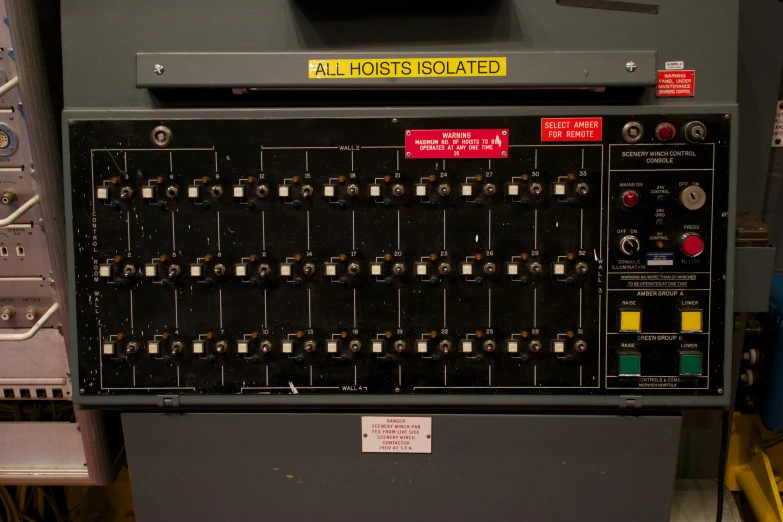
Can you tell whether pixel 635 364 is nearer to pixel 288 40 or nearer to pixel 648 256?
pixel 648 256

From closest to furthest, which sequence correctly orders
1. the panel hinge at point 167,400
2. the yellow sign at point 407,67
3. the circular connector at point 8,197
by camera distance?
the yellow sign at point 407,67, the panel hinge at point 167,400, the circular connector at point 8,197

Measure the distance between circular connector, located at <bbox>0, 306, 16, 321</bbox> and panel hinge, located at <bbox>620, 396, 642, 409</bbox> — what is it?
1711mm

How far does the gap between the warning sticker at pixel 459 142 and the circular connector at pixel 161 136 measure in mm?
584

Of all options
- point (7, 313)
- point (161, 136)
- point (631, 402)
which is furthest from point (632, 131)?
point (7, 313)

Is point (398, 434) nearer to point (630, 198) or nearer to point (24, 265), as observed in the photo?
Answer: point (630, 198)

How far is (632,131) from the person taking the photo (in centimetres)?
125

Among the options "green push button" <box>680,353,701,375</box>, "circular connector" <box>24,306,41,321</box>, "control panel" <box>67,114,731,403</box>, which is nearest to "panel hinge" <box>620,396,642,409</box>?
"control panel" <box>67,114,731,403</box>

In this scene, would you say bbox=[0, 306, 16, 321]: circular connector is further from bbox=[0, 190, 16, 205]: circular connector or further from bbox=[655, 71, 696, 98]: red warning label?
bbox=[655, 71, 696, 98]: red warning label

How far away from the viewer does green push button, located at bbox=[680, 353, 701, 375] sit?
1.29 metres

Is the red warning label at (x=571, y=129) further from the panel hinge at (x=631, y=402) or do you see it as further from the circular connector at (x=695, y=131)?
the panel hinge at (x=631, y=402)

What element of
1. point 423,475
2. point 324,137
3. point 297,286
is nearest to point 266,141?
point 324,137

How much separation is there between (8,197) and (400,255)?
1.11 m

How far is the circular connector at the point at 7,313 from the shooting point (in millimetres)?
1509

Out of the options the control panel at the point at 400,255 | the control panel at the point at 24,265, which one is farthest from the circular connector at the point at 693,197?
the control panel at the point at 24,265
